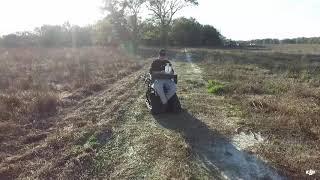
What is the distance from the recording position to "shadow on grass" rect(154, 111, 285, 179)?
7.98 m

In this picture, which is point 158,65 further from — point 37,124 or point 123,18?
point 123,18

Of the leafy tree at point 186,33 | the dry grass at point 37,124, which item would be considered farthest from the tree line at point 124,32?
the dry grass at point 37,124

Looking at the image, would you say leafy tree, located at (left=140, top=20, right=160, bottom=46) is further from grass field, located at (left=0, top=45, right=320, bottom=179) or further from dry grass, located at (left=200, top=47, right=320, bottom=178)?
grass field, located at (left=0, top=45, right=320, bottom=179)

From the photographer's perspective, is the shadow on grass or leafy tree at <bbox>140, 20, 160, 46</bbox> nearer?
the shadow on grass

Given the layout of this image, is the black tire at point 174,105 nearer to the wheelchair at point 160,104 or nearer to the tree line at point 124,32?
the wheelchair at point 160,104

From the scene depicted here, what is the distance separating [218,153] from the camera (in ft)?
30.1

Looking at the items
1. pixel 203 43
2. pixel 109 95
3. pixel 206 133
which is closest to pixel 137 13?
pixel 203 43

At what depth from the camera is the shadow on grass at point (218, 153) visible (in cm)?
798

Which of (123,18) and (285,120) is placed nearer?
(285,120)

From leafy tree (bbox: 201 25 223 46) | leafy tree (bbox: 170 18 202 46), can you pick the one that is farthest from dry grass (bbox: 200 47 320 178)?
leafy tree (bbox: 201 25 223 46)

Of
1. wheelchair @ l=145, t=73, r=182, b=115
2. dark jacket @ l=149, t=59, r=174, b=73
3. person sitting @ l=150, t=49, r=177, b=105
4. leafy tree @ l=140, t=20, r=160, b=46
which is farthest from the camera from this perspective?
leafy tree @ l=140, t=20, r=160, b=46

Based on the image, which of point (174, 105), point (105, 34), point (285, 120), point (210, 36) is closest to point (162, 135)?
point (174, 105)

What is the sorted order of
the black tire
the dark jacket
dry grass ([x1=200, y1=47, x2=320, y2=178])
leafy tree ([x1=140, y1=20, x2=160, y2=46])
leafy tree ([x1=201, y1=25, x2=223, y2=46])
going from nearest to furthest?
dry grass ([x1=200, y1=47, x2=320, y2=178])
the black tire
the dark jacket
leafy tree ([x1=140, y1=20, x2=160, y2=46])
leafy tree ([x1=201, y1=25, x2=223, y2=46])

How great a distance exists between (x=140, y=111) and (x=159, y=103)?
2.76 ft
